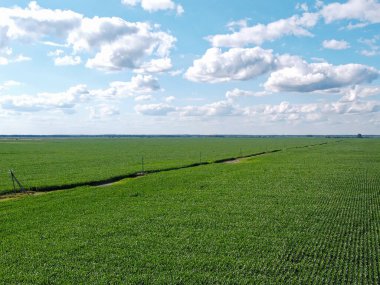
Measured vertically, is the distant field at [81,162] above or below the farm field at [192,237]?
above

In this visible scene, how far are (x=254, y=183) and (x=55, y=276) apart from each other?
2116 centimetres

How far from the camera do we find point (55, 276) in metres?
11.0

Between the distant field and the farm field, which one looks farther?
the distant field

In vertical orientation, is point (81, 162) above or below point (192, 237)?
above

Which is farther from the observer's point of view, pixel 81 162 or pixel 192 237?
pixel 81 162

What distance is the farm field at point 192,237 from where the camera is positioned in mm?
11164

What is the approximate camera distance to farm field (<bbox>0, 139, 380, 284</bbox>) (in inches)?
440

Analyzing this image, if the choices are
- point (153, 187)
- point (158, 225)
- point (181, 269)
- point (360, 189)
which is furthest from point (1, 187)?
point (360, 189)

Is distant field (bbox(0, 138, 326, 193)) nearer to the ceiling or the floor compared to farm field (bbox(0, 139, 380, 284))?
nearer to the ceiling

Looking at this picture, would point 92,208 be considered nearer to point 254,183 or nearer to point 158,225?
point 158,225

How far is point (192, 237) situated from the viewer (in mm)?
14672

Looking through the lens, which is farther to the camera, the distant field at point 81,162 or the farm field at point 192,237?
the distant field at point 81,162

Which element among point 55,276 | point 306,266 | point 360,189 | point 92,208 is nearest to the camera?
point 55,276

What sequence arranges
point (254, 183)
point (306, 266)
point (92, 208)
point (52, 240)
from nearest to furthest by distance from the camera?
point (306, 266) → point (52, 240) → point (92, 208) → point (254, 183)
